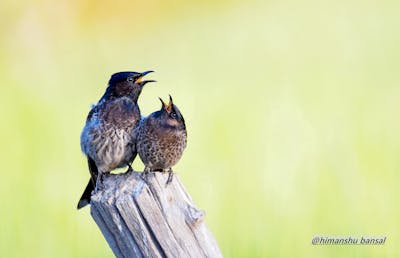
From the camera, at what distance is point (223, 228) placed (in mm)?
7047

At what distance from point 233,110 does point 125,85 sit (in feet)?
10.1

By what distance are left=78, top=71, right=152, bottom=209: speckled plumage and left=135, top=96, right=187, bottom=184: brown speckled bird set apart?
26cm

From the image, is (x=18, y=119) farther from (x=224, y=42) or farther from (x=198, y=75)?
(x=224, y=42)

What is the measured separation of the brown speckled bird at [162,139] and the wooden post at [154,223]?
72 cm

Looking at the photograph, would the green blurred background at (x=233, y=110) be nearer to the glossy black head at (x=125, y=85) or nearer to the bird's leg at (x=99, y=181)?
the glossy black head at (x=125, y=85)

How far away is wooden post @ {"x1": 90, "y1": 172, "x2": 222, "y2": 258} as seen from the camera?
4.25 meters

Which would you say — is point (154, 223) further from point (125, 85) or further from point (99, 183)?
point (125, 85)

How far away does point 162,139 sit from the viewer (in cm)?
522

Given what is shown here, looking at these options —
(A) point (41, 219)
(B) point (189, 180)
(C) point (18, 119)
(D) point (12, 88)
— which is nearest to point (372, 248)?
(B) point (189, 180)

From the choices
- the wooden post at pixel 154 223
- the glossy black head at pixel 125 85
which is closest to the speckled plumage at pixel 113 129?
the glossy black head at pixel 125 85

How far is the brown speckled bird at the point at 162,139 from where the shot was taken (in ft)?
17.0

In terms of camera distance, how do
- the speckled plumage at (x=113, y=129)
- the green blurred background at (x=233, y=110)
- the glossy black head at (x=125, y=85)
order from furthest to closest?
the green blurred background at (x=233, y=110) → the glossy black head at (x=125, y=85) → the speckled plumage at (x=113, y=129)

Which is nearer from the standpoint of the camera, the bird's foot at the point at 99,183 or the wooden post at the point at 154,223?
the wooden post at the point at 154,223

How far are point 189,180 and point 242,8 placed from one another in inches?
176
